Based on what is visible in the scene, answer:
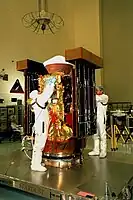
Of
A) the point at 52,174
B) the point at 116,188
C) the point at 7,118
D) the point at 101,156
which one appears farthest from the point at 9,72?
the point at 116,188

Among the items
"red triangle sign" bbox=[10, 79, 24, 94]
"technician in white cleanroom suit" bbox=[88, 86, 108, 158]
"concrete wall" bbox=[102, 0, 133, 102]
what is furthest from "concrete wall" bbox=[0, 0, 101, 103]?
"technician in white cleanroom suit" bbox=[88, 86, 108, 158]

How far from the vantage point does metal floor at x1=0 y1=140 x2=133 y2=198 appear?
3477mm

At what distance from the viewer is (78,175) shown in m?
4.04

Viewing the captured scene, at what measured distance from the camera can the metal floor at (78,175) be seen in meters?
3.48

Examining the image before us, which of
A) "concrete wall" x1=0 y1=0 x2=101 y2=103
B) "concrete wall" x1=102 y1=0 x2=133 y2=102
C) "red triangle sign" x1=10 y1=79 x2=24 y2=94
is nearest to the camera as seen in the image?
"concrete wall" x1=0 y1=0 x2=101 y2=103

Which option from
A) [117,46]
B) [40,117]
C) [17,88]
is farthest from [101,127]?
[117,46]

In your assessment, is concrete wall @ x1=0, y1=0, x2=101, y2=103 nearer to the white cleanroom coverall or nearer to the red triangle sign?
the red triangle sign

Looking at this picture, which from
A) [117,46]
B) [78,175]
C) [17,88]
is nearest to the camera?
[78,175]

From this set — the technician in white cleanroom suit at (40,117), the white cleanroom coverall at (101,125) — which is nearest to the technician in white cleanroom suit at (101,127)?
the white cleanroom coverall at (101,125)

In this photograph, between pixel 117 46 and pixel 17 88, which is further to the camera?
pixel 117 46

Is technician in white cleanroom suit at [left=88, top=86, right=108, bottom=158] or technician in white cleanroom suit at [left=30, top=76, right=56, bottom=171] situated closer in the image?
technician in white cleanroom suit at [left=30, top=76, right=56, bottom=171]

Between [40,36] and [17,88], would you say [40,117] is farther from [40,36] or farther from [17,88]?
[40,36]

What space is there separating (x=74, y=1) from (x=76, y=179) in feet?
38.5

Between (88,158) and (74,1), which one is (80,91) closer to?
(88,158)
